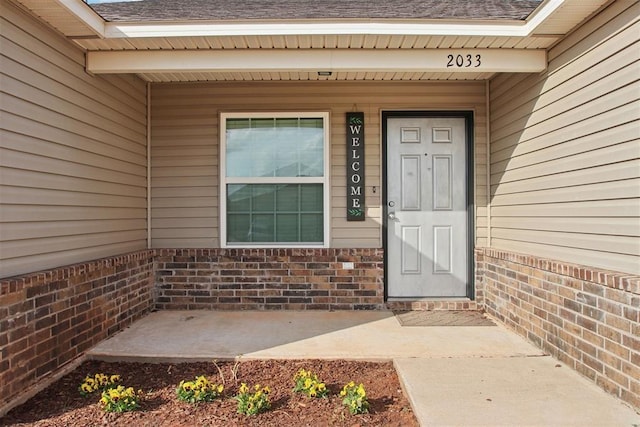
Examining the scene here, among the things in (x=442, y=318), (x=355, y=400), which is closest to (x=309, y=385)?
(x=355, y=400)

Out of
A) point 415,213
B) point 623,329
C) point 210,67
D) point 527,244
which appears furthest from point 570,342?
point 210,67

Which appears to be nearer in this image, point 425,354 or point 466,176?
point 425,354

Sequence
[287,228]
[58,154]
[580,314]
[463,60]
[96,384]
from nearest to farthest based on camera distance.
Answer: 1. [96,384]
2. [580,314]
3. [58,154]
4. [463,60]
5. [287,228]

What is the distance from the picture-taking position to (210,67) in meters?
3.76

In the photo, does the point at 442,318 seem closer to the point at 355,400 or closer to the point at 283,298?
the point at 283,298

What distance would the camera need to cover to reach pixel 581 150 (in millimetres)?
3111

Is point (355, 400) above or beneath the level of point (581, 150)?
beneath

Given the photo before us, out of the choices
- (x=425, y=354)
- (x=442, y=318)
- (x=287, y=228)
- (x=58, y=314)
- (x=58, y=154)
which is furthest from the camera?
(x=287, y=228)

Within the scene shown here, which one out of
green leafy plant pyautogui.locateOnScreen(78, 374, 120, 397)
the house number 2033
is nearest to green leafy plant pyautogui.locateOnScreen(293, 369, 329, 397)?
green leafy plant pyautogui.locateOnScreen(78, 374, 120, 397)

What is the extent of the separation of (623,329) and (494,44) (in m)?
2.49

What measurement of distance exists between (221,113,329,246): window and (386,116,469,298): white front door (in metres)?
0.84

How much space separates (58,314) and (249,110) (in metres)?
2.84

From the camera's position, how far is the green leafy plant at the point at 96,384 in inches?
108

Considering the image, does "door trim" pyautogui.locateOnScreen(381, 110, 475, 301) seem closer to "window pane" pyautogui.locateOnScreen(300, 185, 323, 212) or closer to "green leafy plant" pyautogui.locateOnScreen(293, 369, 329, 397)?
"window pane" pyautogui.locateOnScreen(300, 185, 323, 212)
